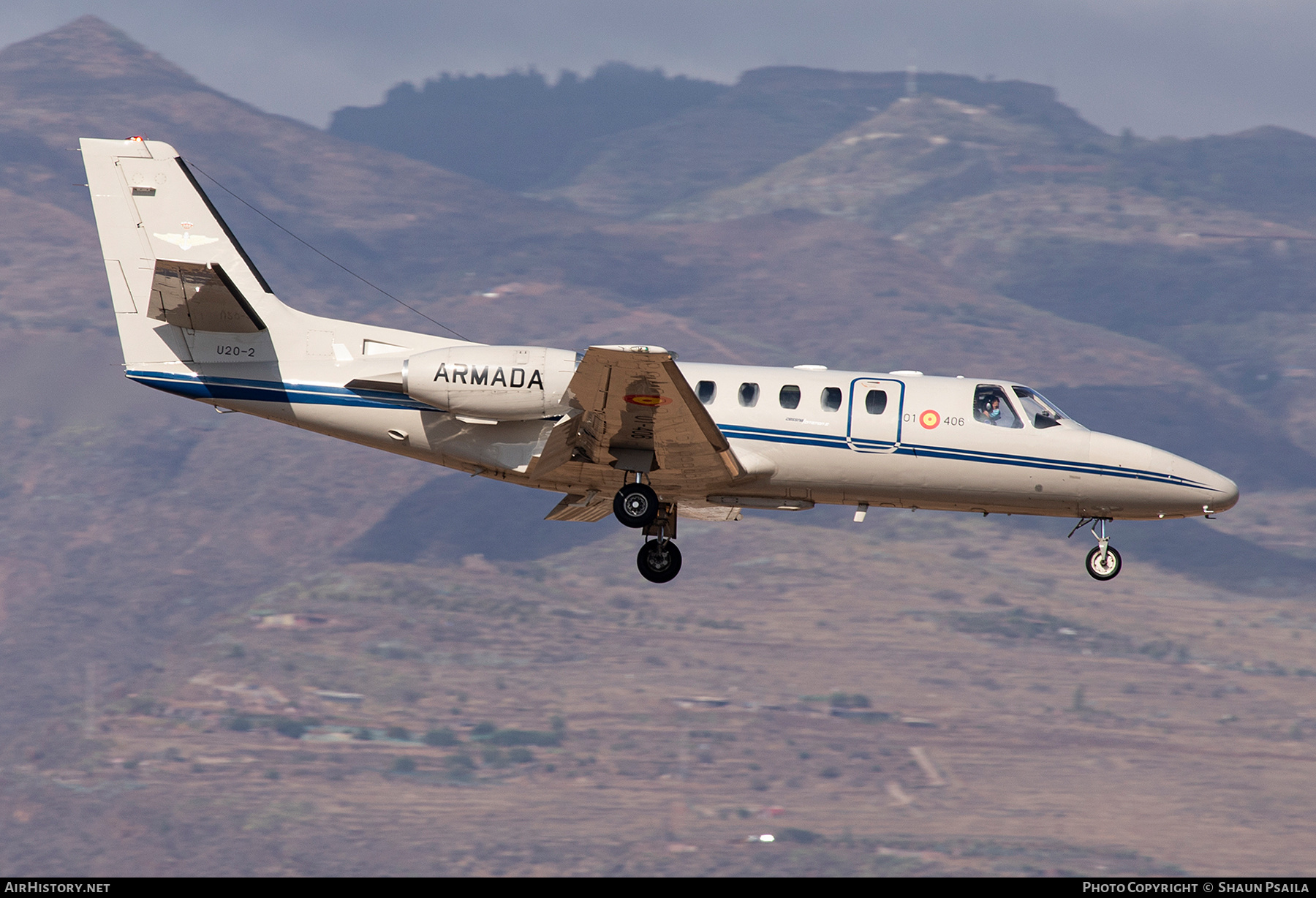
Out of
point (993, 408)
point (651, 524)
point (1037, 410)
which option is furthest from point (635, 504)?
point (1037, 410)

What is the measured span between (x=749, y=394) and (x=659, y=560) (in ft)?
10.7

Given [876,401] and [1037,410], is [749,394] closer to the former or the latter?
[876,401]

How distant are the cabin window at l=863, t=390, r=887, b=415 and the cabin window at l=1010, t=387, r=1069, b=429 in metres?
2.20

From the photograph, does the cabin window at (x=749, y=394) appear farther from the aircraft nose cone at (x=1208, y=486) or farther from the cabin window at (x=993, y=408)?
the aircraft nose cone at (x=1208, y=486)

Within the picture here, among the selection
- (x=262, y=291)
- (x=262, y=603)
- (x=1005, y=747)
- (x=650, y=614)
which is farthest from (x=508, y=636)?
(x=262, y=291)

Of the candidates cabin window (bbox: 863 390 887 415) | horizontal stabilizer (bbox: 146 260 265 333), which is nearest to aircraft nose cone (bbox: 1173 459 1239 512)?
cabin window (bbox: 863 390 887 415)

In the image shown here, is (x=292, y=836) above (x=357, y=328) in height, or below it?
below

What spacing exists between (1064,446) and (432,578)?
17527 centimetres

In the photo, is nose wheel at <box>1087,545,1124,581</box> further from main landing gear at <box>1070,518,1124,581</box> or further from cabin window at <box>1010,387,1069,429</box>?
cabin window at <box>1010,387,1069,429</box>

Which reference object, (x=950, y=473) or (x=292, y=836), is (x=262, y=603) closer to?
(x=292, y=836)

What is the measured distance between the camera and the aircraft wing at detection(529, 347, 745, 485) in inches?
847

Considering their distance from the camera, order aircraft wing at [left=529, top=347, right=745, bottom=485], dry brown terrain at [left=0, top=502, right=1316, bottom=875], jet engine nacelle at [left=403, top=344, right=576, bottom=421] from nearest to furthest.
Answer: aircraft wing at [left=529, top=347, right=745, bottom=485], jet engine nacelle at [left=403, top=344, right=576, bottom=421], dry brown terrain at [left=0, top=502, right=1316, bottom=875]

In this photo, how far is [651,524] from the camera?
24688mm

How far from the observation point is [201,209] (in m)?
25.8
